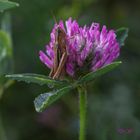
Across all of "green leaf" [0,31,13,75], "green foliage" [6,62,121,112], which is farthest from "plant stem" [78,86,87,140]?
"green leaf" [0,31,13,75]

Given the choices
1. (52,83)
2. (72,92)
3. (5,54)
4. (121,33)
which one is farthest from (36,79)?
(72,92)

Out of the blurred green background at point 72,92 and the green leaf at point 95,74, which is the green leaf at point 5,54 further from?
the green leaf at point 95,74

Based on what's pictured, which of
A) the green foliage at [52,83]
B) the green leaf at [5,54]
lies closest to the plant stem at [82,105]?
the green foliage at [52,83]

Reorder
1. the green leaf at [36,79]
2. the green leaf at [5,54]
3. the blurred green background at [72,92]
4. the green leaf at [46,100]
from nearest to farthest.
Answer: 1. the green leaf at [46,100]
2. the green leaf at [36,79]
3. the green leaf at [5,54]
4. the blurred green background at [72,92]

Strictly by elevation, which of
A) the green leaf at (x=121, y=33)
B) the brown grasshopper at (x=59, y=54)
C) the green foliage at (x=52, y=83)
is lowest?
the green foliage at (x=52, y=83)

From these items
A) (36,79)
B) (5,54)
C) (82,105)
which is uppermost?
(5,54)

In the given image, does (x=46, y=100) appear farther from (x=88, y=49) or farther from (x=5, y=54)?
(x=5, y=54)

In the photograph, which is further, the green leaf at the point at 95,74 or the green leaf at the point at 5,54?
the green leaf at the point at 5,54
